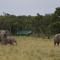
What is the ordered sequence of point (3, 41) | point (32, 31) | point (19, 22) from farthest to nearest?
point (19, 22)
point (32, 31)
point (3, 41)

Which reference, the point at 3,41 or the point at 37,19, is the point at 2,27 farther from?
the point at 3,41

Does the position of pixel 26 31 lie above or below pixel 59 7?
below

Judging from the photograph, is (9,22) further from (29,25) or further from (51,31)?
(51,31)

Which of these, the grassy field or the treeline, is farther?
the treeline

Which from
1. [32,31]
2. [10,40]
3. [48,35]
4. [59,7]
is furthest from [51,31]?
[10,40]

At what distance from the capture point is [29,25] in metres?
45.7

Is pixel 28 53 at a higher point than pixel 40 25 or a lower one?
lower

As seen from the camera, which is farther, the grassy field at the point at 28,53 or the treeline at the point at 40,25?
the treeline at the point at 40,25

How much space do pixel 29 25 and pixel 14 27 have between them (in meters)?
2.78

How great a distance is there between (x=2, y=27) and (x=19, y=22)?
5.01 meters

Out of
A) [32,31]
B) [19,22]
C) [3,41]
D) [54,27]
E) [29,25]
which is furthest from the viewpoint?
[19,22]

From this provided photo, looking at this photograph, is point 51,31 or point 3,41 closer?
point 3,41

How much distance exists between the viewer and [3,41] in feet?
73.9

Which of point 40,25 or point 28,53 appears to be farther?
point 40,25
